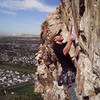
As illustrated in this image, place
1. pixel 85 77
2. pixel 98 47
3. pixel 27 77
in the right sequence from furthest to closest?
pixel 27 77, pixel 85 77, pixel 98 47

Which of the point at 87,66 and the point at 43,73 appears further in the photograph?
the point at 43,73

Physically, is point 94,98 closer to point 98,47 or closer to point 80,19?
point 98,47

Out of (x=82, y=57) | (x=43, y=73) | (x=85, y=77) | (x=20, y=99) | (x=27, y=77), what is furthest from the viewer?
(x=27, y=77)

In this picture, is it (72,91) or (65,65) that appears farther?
(72,91)

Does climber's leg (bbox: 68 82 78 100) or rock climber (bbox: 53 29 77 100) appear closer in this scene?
rock climber (bbox: 53 29 77 100)

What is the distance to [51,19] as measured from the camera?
59.1 meters

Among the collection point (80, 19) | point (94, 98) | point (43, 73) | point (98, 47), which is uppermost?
point (80, 19)

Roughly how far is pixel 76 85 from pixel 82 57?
2.04m

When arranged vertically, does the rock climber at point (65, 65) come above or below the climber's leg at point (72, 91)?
above

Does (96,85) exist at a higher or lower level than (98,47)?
lower

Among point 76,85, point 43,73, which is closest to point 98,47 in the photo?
point 76,85

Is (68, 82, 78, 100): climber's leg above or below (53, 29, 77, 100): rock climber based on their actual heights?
below

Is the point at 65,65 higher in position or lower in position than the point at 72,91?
higher

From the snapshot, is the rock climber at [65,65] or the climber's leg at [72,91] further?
the climber's leg at [72,91]
